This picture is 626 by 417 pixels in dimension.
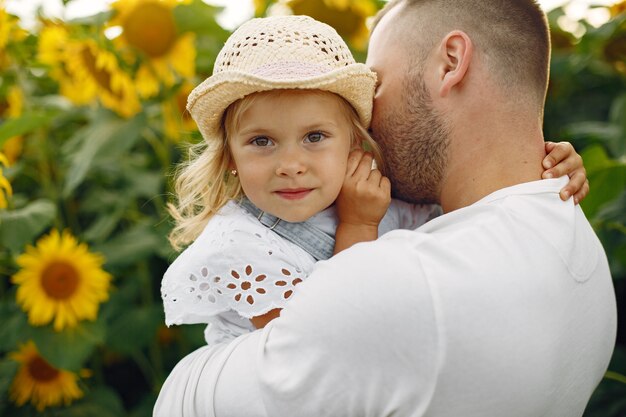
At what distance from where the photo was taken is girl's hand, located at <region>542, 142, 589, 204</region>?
1.67 meters

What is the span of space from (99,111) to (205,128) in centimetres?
134

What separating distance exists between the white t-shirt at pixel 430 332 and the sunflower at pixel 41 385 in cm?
162

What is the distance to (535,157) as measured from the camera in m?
1.75

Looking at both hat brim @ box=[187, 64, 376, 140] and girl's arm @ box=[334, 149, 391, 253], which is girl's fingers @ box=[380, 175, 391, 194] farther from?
hat brim @ box=[187, 64, 376, 140]

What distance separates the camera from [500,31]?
1.81 metres

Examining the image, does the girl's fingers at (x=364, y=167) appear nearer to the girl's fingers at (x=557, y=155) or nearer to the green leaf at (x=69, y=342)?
the girl's fingers at (x=557, y=155)

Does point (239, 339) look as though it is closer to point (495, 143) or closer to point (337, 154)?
point (337, 154)

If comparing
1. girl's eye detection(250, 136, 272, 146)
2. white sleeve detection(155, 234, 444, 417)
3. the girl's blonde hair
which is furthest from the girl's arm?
white sleeve detection(155, 234, 444, 417)

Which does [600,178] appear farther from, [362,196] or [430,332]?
[430,332]

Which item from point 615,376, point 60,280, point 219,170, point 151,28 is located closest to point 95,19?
point 151,28

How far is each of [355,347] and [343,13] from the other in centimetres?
231

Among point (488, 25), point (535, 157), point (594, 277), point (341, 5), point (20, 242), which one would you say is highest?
point (488, 25)

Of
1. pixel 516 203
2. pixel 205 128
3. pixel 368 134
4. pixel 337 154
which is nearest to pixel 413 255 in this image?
pixel 516 203

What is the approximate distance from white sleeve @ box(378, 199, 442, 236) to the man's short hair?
41cm
